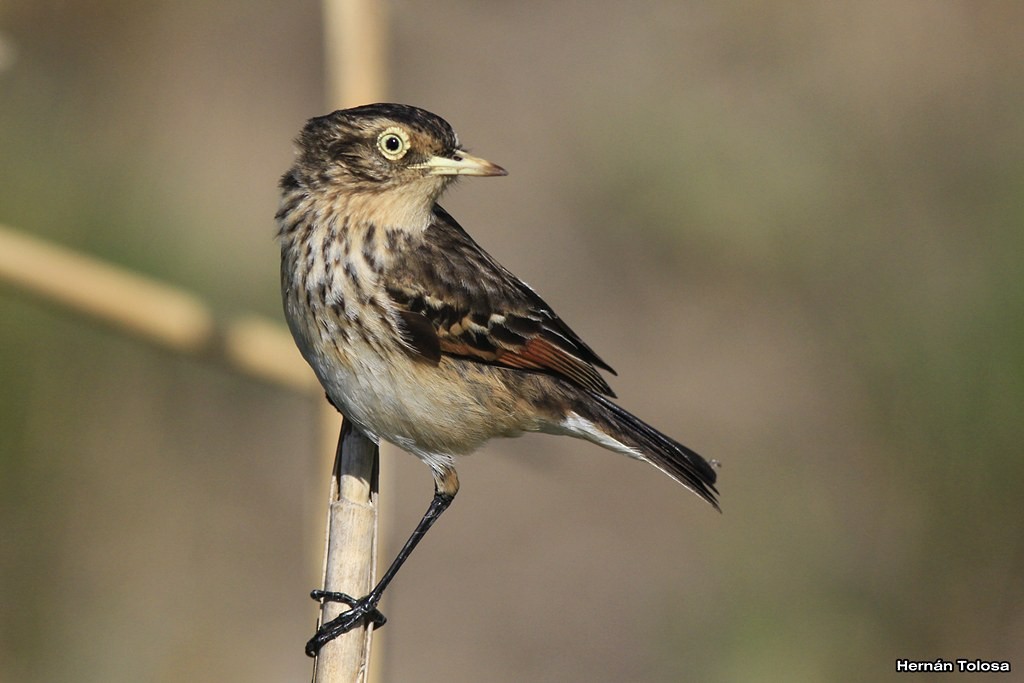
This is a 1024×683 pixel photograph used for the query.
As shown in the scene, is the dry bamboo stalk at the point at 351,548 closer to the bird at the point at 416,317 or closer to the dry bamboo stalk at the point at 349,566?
the dry bamboo stalk at the point at 349,566

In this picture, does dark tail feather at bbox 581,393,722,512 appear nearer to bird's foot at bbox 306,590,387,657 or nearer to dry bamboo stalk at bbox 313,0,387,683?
dry bamboo stalk at bbox 313,0,387,683

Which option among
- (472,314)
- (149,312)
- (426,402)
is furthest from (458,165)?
(149,312)

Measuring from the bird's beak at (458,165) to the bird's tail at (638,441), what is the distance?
108cm

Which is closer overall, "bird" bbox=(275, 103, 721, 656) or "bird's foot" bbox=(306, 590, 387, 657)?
"bird's foot" bbox=(306, 590, 387, 657)

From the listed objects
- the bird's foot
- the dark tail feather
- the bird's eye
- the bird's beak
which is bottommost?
the bird's foot

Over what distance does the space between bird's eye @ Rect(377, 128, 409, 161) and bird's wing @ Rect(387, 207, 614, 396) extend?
36cm

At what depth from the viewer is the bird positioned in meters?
4.92

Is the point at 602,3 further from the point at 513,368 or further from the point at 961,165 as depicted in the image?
the point at 513,368

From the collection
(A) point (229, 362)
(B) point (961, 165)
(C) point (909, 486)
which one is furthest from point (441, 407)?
(B) point (961, 165)

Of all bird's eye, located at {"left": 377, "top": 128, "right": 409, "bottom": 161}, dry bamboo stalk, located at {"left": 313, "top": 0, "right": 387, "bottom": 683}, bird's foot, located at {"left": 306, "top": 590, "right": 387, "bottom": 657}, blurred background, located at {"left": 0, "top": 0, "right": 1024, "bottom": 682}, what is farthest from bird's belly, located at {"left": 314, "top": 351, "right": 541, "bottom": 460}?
bird's eye, located at {"left": 377, "top": 128, "right": 409, "bottom": 161}

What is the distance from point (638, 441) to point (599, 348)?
17.0ft

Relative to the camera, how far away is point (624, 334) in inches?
415

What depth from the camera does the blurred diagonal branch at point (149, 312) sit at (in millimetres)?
5617

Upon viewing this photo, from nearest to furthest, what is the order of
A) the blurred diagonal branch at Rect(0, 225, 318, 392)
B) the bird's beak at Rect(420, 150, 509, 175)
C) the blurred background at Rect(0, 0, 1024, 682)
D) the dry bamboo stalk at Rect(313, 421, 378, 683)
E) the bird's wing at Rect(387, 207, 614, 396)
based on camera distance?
the dry bamboo stalk at Rect(313, 421, 378, 683) < the bird's beak at Rect(420, 150, 509, 175) < the bird's wing at Rect(387, 207, 614, 396) < the blurred diagonal branch at Rect(0, 225, 318, 392) < the blurred background at Rect(0, 0, 1024, 682)
